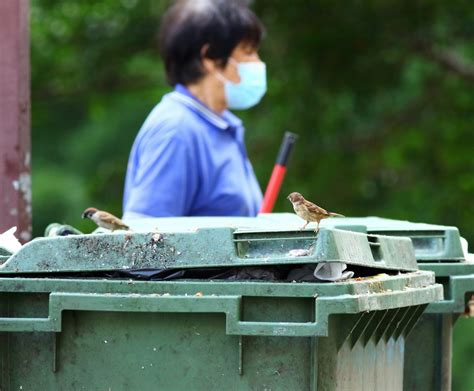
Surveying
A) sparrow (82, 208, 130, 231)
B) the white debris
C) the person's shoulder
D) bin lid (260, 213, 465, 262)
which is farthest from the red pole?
the white debris

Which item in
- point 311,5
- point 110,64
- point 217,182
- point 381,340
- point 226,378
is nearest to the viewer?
point 226,378

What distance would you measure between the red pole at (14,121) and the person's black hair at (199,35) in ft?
4.04

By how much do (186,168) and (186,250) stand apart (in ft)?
7.27

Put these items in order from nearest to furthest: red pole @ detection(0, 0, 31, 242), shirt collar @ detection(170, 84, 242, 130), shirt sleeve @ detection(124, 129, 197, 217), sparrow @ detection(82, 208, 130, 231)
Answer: sparrow @ detection(82, 208, 130, 231) < red pole @ detection(0, 0, 31, 242) < shirt sleeve @ detection(124, 129, 197, 217) < shirt collar @ detection(170, 84, 242, 130)

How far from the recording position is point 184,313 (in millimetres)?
3836

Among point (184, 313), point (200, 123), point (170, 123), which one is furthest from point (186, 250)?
point (200, 123)

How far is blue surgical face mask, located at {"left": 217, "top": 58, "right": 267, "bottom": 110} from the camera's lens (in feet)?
22.1

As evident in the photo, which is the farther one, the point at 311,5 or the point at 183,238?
the point at 311,5

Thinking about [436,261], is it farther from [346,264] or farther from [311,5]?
[311,5]

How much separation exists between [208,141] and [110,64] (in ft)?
24.6

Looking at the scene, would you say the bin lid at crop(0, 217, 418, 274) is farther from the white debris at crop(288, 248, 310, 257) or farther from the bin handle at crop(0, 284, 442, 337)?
the bin handle at crop(0, 284, 442, 337)

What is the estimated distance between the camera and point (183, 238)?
392 centimetres

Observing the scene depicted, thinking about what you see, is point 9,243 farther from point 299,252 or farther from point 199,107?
point 199,107

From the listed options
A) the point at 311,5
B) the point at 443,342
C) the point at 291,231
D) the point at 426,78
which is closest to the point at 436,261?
the point at 443,342
